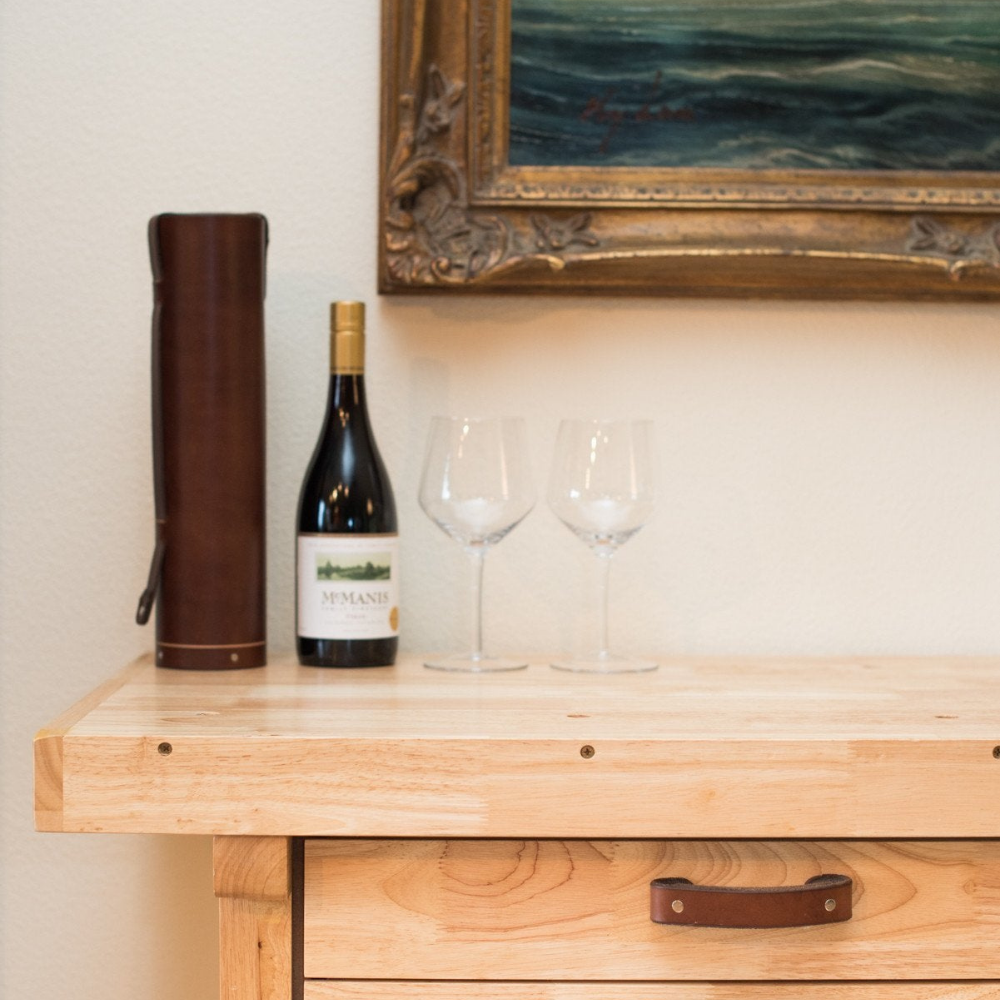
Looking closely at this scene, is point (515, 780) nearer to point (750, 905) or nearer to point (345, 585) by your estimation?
point (750, 905)

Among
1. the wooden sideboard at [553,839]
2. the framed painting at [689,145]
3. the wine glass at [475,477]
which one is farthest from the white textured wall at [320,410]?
the wooden sideboard at [553,839]

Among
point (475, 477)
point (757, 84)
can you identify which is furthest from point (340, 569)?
point (757, 84)

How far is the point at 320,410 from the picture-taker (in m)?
1.16

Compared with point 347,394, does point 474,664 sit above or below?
below

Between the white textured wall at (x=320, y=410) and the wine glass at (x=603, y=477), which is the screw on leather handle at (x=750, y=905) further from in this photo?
the white textured wall at (x=320, y=410)

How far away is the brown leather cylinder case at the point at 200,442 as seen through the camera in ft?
3.19

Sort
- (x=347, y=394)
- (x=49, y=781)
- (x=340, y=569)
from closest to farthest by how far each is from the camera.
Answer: (x=49, y=781) < (x=340, y=569) < (x=347, y=394)

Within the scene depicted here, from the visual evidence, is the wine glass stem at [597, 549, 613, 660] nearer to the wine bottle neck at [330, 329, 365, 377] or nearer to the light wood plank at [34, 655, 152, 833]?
the wine bottle neck at [330, 329, 365, 377]

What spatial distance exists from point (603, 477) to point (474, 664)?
200 millimetres

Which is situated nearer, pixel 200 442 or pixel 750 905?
pixel 750 905

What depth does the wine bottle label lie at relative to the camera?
973 millimetres

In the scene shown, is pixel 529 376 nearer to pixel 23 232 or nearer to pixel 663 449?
pixel 663 449

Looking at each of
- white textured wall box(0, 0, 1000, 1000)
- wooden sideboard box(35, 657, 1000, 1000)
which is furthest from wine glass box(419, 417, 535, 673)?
wooden sideboard box(35, 657, 1000, 1000)

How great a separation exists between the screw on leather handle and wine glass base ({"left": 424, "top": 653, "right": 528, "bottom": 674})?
1.02 ft
